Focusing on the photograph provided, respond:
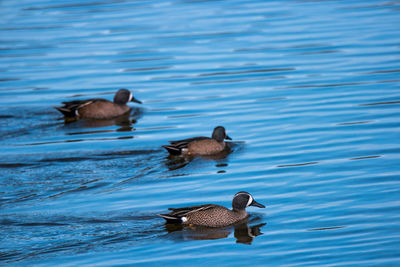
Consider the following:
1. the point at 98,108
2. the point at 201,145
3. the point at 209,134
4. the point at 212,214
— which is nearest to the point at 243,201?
the point at 212,214

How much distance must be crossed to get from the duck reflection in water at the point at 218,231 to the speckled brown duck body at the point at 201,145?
11.0 ft

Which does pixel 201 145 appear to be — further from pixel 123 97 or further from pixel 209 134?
pixel 123 97

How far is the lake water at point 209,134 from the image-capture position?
9594 millimetres

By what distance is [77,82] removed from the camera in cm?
2020

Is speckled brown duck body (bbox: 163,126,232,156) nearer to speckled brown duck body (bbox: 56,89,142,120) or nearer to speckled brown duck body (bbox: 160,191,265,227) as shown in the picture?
speckled brown duck body (bbox: 160,191,265,227)

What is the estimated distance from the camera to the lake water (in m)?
9.59

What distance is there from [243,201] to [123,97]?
25.0 ft

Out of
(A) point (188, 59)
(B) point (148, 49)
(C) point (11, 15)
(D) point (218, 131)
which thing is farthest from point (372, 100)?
(C) point (11, 15)

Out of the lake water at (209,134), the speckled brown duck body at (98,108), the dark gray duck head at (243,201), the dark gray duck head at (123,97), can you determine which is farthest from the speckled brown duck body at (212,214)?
the dark gray duck head at (123,97)

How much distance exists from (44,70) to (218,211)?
1330 cm

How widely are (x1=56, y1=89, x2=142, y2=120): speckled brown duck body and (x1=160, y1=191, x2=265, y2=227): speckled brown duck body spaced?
690 cm

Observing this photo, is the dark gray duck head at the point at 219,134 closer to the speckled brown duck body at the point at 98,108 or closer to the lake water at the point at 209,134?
the lake water at the point at 209,134

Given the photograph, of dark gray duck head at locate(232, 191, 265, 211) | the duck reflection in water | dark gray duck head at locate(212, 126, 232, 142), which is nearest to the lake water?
the duck reflection in water

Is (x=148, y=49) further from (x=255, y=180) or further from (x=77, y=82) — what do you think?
(x=255, y=180)
